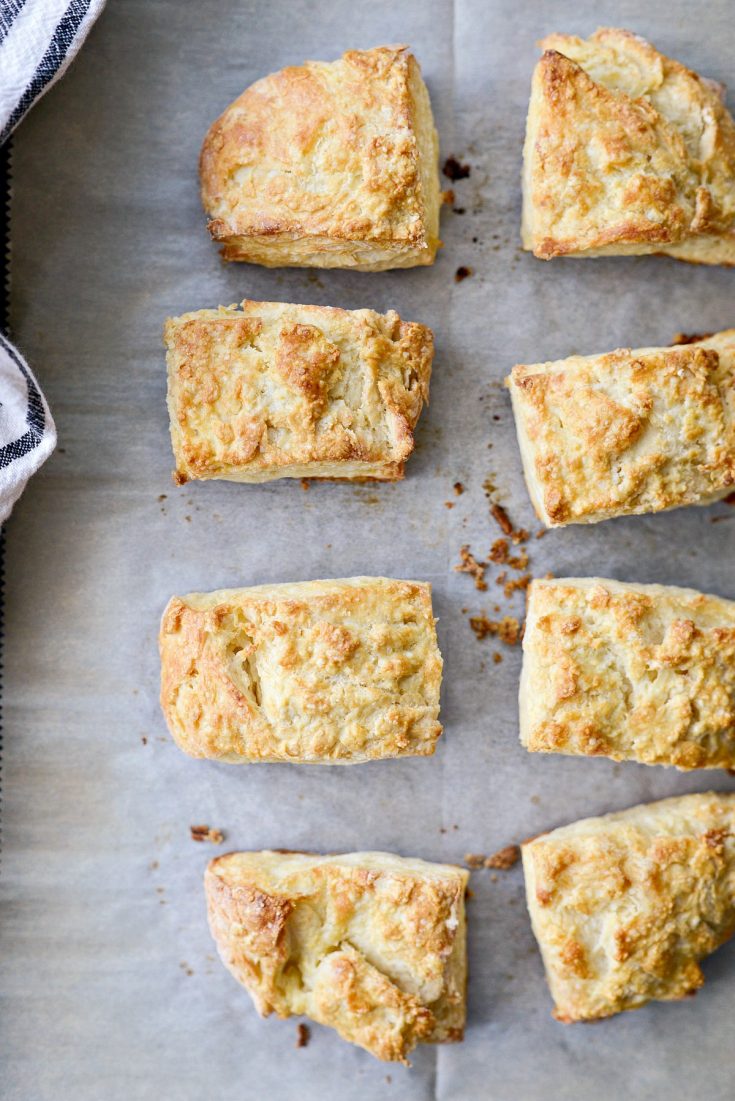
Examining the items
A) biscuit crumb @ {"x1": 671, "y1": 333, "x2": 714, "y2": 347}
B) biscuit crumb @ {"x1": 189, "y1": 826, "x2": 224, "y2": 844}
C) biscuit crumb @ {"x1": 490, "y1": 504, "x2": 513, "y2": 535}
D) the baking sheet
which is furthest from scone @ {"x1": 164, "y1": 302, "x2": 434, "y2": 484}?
biscuit crumb @ {"x1": 189, "y1": 826, "x2": 224, "y2": 844}

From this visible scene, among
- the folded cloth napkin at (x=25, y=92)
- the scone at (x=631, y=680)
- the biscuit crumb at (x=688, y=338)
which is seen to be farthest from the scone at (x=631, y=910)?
the folded cloth napkin at (x=25, y=92)

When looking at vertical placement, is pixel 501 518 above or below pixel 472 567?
above

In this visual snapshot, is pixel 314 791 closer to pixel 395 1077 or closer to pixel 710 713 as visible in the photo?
pixel 395 1077

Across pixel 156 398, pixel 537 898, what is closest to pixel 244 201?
pixel 156 398

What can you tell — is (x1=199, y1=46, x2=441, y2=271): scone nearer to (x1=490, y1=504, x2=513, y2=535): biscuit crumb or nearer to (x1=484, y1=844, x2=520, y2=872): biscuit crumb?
(x1=490, y1=504, x2=513, y2=535): biscuit crumb

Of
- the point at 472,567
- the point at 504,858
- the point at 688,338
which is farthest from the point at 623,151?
the point at 504,858

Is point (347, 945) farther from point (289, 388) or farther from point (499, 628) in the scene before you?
point (289, 388)

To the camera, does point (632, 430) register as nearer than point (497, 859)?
Yes

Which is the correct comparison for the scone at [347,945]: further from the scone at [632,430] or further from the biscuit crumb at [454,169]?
the biscuit crumb at [454,169]
